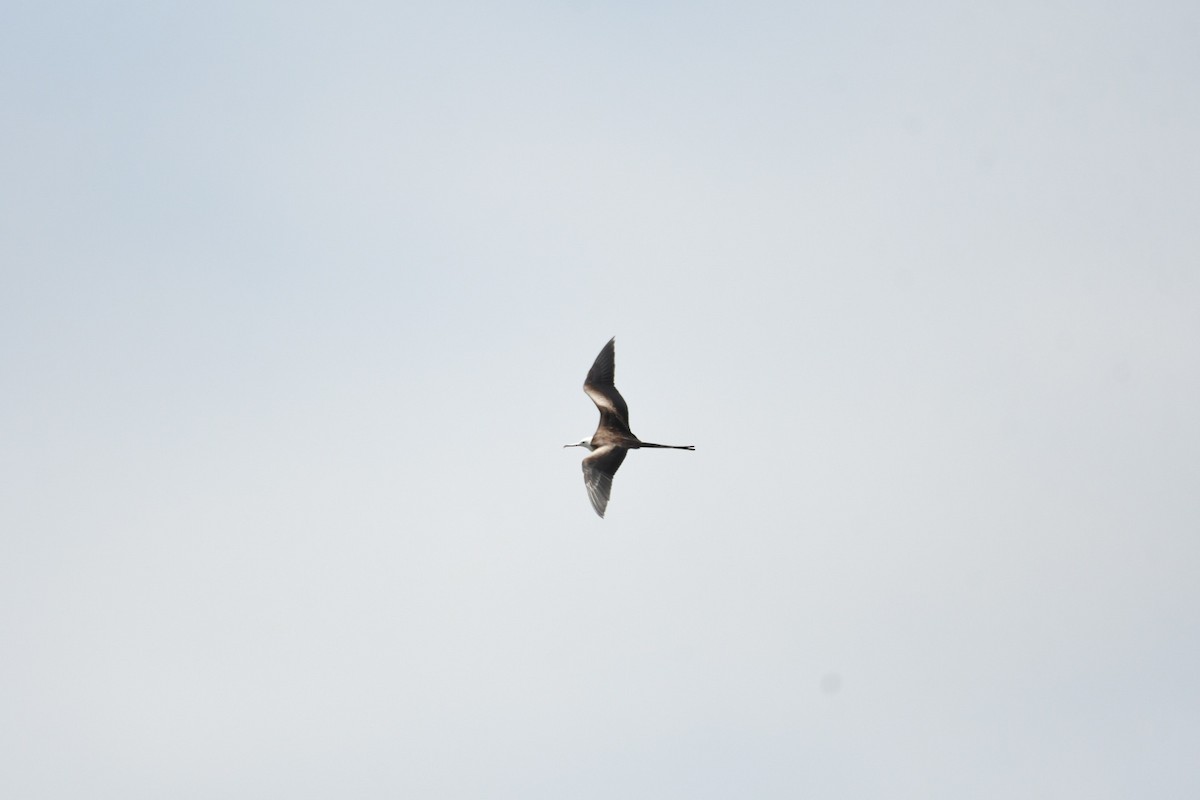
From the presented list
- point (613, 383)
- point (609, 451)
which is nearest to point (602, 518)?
point (609, 451)

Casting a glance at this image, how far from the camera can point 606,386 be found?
56125mm

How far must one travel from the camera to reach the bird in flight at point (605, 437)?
2024 inches

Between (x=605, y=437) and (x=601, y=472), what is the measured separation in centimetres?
315

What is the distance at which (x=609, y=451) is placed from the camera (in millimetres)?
53219

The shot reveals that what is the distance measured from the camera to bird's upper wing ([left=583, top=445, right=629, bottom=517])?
50.8m

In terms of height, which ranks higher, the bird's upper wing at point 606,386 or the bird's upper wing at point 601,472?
the bird's upper wing at point 606,386

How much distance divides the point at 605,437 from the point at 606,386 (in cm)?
258

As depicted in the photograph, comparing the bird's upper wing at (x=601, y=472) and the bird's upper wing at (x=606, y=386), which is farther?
the bird's upper wing at (x=606, y=386)

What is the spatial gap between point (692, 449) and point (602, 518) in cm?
625

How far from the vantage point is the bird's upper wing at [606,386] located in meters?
55.5

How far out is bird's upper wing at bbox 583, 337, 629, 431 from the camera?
55.5 m

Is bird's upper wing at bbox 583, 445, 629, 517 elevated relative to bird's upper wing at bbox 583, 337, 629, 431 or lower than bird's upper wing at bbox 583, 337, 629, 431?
lower

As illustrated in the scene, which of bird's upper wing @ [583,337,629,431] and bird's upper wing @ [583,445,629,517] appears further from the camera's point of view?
bird's upper wing @ [583,337,629,431]

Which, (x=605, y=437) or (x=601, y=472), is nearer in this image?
(x=601, y=472)
